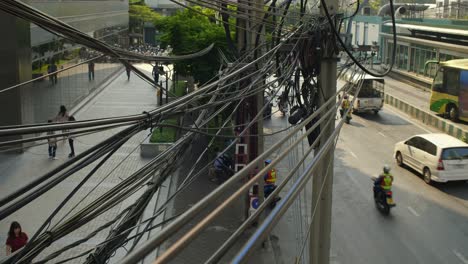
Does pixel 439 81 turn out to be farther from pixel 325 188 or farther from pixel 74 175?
pixel 325 188

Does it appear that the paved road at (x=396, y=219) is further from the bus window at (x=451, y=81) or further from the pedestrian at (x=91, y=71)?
the pedestrian at (x=91, y=71)

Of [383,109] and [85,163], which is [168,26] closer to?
[383,109]

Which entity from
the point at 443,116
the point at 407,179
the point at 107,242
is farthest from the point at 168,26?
the point at 107,242

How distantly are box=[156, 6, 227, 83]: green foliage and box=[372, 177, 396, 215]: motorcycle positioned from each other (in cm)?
633

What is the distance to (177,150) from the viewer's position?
563cm

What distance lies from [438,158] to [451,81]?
10.6 metres

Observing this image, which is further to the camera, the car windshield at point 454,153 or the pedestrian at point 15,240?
the car windshield at point 454,153

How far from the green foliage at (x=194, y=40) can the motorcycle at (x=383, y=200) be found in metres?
6.33

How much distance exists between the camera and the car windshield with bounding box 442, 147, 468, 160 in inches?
633

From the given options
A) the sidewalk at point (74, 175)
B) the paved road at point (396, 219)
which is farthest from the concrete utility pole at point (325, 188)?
the paved road at point (396, 219)

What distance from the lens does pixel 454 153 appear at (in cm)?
1620

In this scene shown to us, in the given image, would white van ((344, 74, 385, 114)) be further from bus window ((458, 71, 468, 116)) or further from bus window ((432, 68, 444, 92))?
bus window ((458, 71, 468, 116))

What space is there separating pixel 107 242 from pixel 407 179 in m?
13.9

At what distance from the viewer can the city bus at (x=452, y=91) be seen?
25.0 meters
